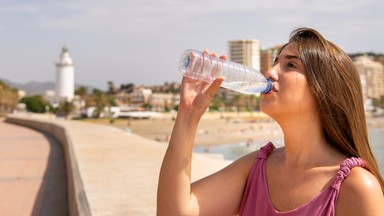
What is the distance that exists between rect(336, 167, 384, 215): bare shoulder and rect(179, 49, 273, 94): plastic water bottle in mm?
409

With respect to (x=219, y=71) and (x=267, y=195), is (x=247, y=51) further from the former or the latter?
(x=267, y=195)

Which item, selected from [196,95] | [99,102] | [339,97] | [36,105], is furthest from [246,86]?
[36,105]

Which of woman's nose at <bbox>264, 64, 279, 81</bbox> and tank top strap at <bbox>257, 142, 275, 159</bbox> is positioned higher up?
woman's nose at <bbox>264, 64, 279, 81</bbox>

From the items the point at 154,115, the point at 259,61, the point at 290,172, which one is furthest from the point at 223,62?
the point at 259,61

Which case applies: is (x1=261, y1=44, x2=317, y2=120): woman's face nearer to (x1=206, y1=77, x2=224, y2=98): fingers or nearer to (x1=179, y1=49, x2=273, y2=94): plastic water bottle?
(x1=179, y1=49, x2=273, y2=94): plastic water bottle

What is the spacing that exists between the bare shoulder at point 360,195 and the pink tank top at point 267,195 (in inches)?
0.8


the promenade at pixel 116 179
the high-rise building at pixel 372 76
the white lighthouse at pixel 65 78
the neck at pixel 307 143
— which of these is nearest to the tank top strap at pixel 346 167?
the neck at pixel 307 143

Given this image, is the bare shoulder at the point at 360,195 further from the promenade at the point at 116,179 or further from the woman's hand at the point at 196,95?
the promenade at the point at 116,179

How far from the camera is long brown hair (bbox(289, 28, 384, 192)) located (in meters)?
1.52

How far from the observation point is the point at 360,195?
136cm

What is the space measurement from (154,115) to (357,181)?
78.3 m

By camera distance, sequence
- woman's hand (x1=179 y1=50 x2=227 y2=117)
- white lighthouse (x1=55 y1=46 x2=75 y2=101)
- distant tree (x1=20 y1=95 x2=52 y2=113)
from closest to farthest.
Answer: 1. woman's hand (x1=179 y1=50 x2=227 y2=117)
2. distant tree (x1=20 y1=95 x2=52 y2=113)
3. white lighthouse (x1=55 y1=46 x2=75 y2=101)

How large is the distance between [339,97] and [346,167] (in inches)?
9.2

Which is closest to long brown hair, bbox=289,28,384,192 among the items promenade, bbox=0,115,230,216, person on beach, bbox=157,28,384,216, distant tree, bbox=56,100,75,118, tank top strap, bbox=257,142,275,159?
person on beach, bbox=157,28,384,216
